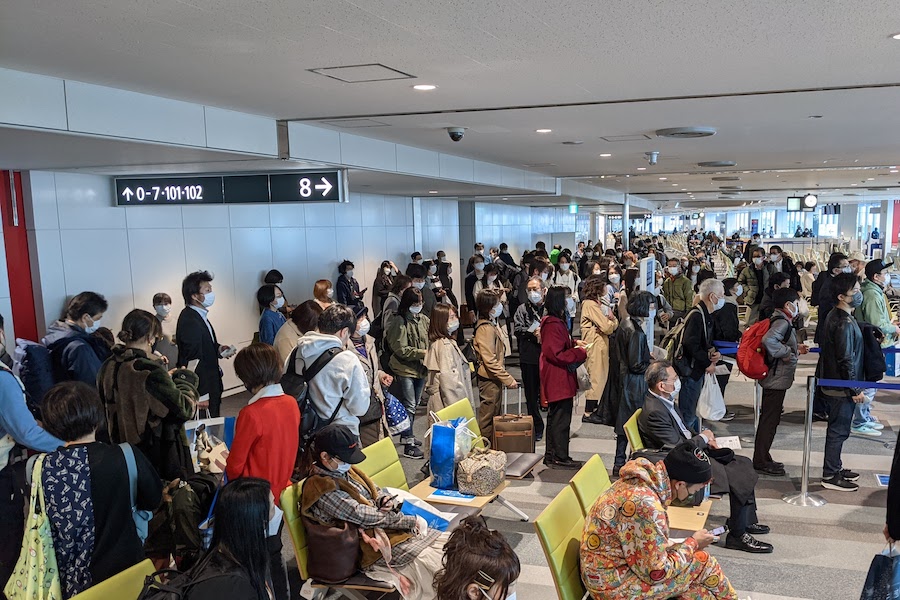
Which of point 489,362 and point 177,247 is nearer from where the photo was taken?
point 489,362

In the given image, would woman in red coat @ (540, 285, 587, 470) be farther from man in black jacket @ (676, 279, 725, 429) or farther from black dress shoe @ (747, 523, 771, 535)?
black dress shoe @ (747, 523, 771, 535)

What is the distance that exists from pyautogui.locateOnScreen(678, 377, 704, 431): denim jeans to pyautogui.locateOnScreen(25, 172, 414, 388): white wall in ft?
20.1

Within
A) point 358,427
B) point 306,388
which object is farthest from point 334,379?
point 358,427

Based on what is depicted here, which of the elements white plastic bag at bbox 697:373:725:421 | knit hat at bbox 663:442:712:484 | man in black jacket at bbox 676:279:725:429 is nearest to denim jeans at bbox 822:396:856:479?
white plastic bag at bbox 697:373:725:421

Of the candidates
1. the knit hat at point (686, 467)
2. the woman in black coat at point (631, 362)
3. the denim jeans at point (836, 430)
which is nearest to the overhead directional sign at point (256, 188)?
the woman in black coat at point (631, 362)

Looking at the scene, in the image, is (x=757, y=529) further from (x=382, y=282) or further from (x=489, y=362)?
(x=382, y=282)

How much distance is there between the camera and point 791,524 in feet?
17.7

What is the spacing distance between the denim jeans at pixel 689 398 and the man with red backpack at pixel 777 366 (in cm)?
90

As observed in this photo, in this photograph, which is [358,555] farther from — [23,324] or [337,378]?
[23,324]

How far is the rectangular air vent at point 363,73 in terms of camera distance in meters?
4.03

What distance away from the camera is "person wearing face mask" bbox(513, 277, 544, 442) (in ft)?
23.5

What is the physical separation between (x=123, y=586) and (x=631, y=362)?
15.5ft

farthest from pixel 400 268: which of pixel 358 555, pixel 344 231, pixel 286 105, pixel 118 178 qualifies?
pixel 358 555

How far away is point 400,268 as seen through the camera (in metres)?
15.1
